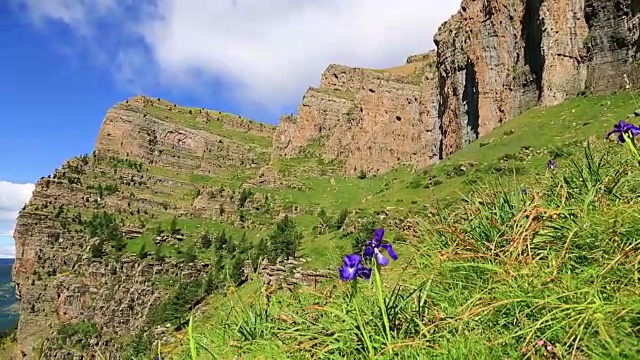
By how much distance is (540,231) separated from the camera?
423cm

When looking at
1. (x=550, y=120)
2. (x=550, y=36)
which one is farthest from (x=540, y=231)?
(x=550, y=36)

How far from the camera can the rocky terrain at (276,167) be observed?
3984cm

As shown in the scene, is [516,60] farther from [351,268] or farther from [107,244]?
[107,244]

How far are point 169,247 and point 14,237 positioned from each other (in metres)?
31.7

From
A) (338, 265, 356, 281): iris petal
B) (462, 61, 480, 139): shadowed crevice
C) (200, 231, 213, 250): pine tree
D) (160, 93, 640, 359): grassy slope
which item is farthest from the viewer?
(200, 231, 213, 250): pine tree

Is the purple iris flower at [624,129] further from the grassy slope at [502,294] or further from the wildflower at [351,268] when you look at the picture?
the wildflower at [351,268]

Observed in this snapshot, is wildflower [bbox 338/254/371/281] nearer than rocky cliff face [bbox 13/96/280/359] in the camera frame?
Yes

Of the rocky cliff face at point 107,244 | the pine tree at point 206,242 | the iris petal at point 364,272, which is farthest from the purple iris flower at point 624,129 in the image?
the pine tree at point 206,242

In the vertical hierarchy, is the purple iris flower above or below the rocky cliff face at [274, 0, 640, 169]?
below

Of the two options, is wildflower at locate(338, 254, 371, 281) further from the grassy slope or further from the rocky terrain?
the rocky terrain

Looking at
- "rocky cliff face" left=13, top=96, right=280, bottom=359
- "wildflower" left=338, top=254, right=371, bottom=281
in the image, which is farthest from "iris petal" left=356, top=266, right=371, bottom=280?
"rocky cliff face" left=13, top=96, right=280, bottom=359

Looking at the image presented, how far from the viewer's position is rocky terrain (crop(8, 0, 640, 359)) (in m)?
39.8

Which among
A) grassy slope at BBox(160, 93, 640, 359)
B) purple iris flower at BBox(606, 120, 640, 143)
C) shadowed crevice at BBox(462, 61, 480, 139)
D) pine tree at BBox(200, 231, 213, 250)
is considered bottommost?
pine tree at BBox(200, 231, 213, 250)

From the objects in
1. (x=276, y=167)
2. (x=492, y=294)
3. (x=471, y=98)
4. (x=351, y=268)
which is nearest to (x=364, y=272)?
(x=351, y=268)
